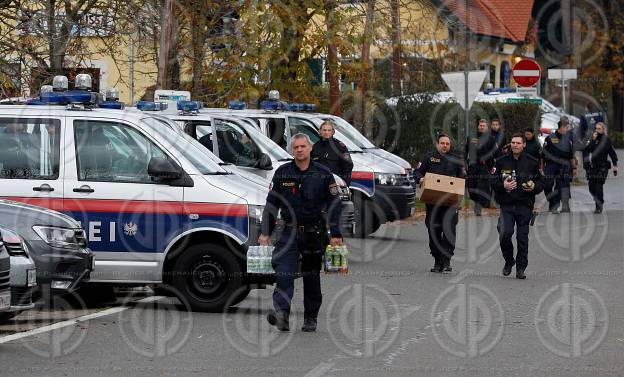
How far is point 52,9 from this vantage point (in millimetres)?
21406

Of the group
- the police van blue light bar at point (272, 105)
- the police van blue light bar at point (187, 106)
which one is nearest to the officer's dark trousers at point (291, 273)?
the police van blue light bar at point (187, 106)

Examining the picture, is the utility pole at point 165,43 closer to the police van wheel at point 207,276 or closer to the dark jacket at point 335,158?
the dark jacket at point 335,158

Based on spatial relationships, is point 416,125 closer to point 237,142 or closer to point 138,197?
point 237,142

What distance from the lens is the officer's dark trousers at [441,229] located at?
15.8 meters

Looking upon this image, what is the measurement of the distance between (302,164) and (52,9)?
38.0 ft

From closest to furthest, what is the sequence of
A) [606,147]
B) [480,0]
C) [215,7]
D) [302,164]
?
[302,164] < [215,7] < [606,147] < [480,0]

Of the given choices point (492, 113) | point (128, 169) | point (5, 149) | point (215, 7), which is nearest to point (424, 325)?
point (128, 169)

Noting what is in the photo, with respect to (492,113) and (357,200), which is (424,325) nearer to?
(357,200)

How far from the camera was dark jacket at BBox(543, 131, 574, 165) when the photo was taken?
2555 centimetres

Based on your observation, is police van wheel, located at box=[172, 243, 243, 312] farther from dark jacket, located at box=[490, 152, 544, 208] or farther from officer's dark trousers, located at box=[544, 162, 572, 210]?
officer's dark trousers, located at box=[544, 162, 572, 210]

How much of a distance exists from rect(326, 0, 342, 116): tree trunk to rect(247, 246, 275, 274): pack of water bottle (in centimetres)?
1267

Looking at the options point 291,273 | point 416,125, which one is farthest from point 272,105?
point 416,125

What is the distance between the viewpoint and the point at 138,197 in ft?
39.1

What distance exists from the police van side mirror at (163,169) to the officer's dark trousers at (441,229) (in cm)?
467
